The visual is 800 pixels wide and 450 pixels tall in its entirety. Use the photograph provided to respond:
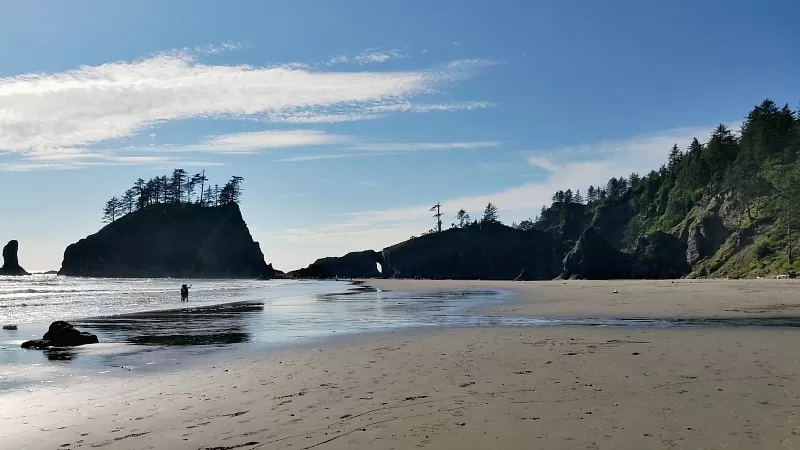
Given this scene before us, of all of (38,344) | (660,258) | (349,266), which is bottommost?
(38,344)

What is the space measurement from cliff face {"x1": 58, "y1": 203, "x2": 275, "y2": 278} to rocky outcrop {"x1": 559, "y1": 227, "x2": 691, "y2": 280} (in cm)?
10901

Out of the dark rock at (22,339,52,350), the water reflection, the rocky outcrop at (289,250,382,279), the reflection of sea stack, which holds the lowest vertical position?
the water reflection

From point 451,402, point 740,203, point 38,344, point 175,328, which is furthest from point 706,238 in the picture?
point 38,344

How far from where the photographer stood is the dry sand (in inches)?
282

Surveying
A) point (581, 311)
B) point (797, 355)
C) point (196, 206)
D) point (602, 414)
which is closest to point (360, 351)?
point (602, 414)

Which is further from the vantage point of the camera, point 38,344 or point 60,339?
point 60,339

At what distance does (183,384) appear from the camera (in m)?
11.5

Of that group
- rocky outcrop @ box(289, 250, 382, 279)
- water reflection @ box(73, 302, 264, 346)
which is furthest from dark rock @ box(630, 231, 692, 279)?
rocky outcrop @ box(289, 250, 382, 279)

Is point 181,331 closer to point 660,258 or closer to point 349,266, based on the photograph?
point 660,258

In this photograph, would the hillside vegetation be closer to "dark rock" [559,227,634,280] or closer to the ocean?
"dark rock" [559,227,634,280]

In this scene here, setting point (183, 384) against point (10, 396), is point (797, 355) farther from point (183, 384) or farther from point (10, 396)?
point (10, 396)

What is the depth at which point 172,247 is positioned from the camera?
17612 centimetres

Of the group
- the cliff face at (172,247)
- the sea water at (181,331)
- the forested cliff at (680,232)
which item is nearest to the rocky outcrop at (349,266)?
the forested cliff at (680,232)

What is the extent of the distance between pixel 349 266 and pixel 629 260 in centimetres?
10684
